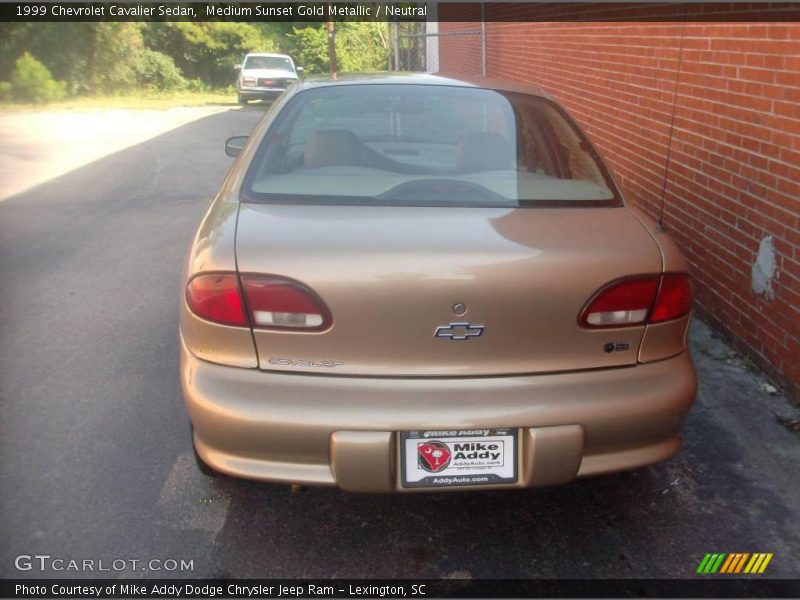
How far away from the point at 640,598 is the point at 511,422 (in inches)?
28.0

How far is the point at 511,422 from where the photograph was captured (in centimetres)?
259

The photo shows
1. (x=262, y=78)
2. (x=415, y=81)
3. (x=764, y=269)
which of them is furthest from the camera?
(x=262, y=78)

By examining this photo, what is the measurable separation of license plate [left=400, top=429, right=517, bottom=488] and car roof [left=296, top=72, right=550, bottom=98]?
1.78 metres

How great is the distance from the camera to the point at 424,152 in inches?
135

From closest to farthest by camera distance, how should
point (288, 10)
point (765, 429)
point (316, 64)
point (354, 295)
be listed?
point (354, 295) → point (765, 429) → point (288, 10) → point (316, 64)

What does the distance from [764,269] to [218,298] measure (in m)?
2.85

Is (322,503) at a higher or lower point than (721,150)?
lower

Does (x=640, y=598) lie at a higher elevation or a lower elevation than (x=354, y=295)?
lower

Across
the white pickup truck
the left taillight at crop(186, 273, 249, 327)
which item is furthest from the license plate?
the white pickup truck

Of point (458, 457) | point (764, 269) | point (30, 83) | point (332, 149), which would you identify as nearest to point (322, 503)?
point (458, 457)

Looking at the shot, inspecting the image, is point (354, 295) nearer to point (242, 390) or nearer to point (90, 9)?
point (242, 390)

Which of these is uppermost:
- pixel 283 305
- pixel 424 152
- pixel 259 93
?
pixel 424 152

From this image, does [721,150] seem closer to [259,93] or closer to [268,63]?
[259,93]

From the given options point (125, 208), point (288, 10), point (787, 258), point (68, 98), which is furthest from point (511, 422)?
point (288, 10)
